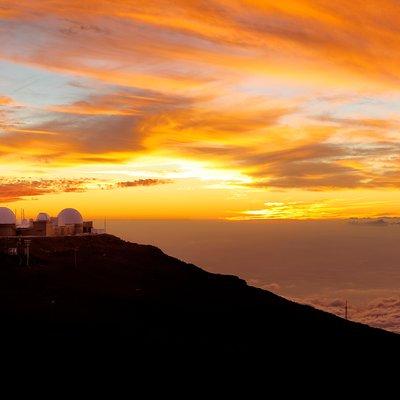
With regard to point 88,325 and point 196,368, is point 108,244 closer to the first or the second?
point 88,325

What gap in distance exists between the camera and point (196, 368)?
24.9 meters

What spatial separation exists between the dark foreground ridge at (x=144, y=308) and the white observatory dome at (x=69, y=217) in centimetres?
740

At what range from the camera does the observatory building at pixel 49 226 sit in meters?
53.1

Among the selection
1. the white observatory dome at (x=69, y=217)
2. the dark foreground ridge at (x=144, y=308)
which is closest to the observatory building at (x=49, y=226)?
the white observatory dome at (x=69, y=217)

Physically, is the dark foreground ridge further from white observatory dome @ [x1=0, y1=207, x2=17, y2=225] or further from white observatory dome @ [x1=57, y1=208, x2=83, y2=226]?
white observatory dome @ [x1=57, y1=208, x2=83, y2=226]

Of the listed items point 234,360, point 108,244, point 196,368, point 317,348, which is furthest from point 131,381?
point 108,244

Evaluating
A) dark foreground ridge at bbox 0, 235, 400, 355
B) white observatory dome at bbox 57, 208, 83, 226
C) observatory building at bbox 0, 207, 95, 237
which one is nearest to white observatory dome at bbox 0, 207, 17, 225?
observatory building at bbox 0, 207, 95, 237

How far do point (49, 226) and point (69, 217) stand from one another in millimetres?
5326

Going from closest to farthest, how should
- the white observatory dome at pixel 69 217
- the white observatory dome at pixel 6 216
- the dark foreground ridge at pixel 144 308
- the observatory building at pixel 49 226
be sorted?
1. the dark foreground ridge at pixel 144 308
2. the observatory building at pixel 49 226
3. the white observatory dome at pixel 6 216
4. the white observatory dome at pixel 69 217

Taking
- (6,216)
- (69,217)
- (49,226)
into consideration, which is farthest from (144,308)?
(69,217)

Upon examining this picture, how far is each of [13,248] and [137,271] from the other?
34.4 feet

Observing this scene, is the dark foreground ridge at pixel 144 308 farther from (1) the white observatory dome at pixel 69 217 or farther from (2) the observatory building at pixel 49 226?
(1) the white observatory dome at pixel 69 217

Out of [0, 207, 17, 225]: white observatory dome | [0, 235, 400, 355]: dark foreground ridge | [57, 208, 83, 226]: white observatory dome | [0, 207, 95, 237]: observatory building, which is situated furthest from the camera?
[57, 208, 83, 226]: white observatory dome

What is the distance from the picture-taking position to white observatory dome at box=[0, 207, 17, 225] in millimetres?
53375
